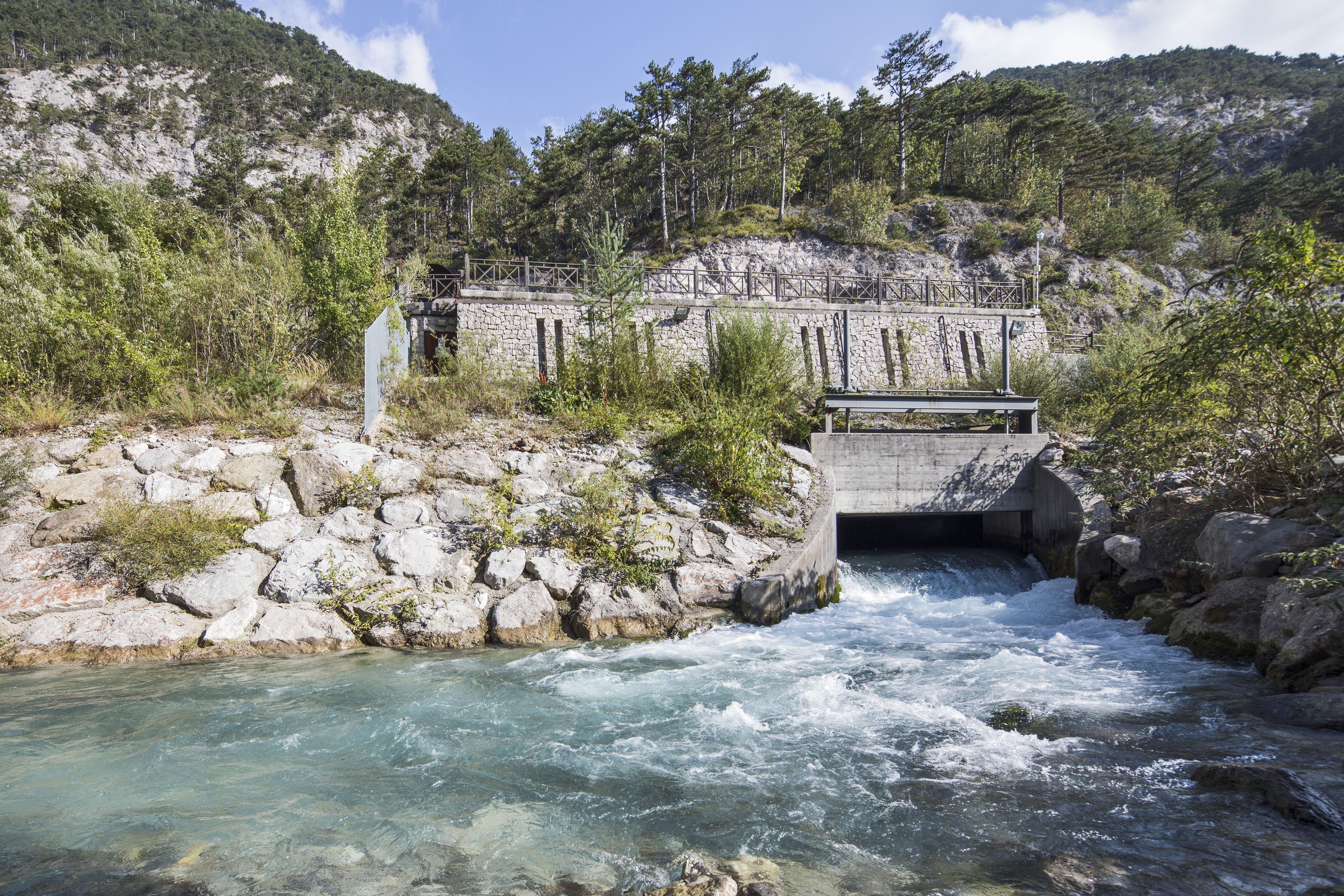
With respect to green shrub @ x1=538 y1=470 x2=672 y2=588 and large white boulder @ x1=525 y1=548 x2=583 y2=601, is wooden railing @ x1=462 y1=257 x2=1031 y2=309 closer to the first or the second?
green shrub @ x1=538 y1=470 x2=672 y2=588

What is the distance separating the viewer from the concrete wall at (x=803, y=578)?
297 inches

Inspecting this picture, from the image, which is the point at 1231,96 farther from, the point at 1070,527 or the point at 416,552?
the point at 416,552

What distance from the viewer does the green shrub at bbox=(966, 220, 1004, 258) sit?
30.4 metres

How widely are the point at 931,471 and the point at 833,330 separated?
7.35 meters

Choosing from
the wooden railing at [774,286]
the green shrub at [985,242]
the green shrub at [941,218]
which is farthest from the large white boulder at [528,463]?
the green shrub at [941,218]

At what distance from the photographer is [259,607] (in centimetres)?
656

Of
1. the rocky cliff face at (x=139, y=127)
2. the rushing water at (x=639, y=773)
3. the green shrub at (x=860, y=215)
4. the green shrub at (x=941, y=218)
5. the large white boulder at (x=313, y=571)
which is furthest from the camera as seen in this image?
the rocky cliff face at (x=139, y=127)

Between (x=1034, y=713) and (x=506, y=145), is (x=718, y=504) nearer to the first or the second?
(x=1034, y=713)

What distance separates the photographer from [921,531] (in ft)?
44.2

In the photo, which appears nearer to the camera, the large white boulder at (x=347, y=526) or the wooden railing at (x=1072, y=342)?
the large white boulder at (x=347, y=526)

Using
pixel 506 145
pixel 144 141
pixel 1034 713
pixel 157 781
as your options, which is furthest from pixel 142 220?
pixel 144 141

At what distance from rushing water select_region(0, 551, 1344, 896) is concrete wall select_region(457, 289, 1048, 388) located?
10417 mm

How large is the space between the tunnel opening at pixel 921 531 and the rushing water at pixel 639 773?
6.26 m

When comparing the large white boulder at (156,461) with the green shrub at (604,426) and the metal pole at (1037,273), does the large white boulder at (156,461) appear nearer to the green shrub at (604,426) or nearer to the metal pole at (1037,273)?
the green shrub at (604,426)
